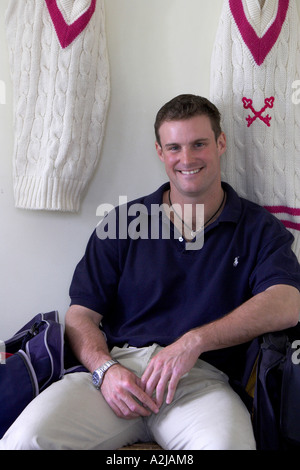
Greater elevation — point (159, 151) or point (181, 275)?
point (159, 151)

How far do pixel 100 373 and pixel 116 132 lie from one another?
83 centimetres

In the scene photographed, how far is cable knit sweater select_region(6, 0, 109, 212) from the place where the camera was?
1642mm

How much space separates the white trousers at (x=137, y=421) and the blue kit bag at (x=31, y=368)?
0.14 feet

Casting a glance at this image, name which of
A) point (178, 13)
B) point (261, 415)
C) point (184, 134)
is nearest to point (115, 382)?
point (261, 415)

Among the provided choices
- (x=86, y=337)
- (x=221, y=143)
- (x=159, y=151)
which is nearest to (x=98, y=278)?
(x=86, y=337)

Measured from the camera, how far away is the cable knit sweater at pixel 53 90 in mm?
1642

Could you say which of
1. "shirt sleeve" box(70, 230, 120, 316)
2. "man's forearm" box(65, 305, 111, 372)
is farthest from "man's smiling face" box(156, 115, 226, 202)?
"man's forearm" box(65, 305, 111, 372)

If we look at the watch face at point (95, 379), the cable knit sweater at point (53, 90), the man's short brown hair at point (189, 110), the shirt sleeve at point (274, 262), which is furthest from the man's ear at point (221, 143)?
the watch face at point (95, 379)

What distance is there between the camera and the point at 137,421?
1.34m

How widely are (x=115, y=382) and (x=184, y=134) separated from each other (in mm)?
728

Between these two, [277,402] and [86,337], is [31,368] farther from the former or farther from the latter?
[277,402]

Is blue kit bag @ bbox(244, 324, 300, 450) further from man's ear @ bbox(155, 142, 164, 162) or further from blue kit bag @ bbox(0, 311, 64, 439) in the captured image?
man's ear @ bbox(155, 142, 164, 162)

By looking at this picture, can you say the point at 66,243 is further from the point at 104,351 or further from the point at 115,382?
the point at 115,382

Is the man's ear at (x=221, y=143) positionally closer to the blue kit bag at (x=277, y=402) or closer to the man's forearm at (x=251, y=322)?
the man's forearm at (x=251, y=322)
